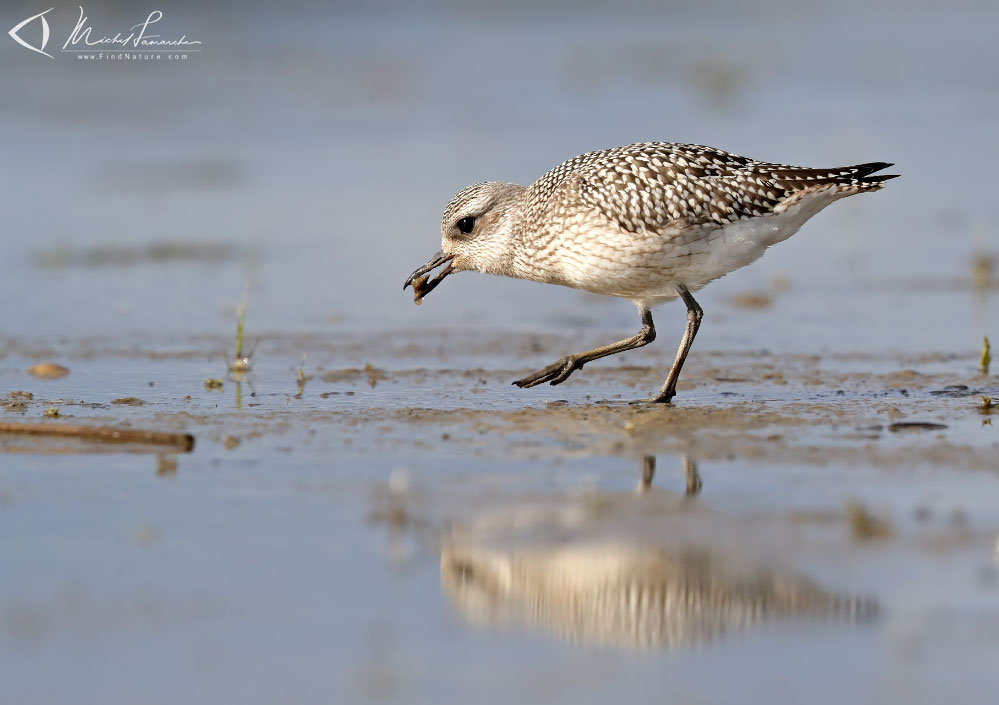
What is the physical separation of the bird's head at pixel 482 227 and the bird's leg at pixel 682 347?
1.13 m

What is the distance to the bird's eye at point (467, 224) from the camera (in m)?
9.16

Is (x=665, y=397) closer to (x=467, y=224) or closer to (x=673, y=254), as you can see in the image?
(x=673, y=254)

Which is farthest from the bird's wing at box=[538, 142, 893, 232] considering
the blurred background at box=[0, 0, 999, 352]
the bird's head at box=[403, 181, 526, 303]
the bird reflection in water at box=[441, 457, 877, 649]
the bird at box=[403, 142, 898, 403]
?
the bird reflection in water at box=[441, 457, 877, 649]

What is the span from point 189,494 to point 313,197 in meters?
10.1

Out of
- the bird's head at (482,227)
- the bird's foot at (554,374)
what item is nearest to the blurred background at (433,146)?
the bird's head at (482,227)

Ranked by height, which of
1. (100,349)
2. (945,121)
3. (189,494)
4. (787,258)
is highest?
(945,121)

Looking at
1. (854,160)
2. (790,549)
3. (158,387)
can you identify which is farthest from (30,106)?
(790,549)

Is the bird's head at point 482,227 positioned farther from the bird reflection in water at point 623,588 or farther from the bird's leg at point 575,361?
the bird reflection in water at point 623,588

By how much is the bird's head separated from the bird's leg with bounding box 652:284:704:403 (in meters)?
1.13

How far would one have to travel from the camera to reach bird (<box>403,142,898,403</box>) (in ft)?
27.6

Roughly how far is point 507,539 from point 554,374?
3103mm

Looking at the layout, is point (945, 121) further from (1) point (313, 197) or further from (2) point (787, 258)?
(1) point (313, 197)

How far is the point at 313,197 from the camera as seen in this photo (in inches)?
628

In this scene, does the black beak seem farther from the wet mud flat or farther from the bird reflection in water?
the bird reflection in water
